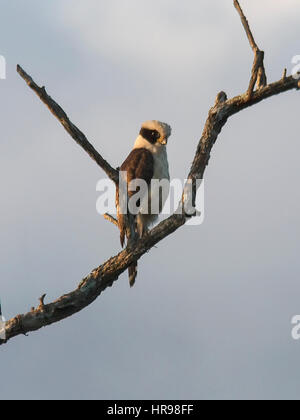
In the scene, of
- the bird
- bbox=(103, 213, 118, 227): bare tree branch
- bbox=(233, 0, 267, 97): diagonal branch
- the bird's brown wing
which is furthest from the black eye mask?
bbox=(233, 0, 267, 97): diagonal branch

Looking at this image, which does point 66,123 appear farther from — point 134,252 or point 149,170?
point 149,170

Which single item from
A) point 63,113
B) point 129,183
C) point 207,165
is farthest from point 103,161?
point 129,183

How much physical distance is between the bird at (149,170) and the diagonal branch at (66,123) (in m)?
2.55

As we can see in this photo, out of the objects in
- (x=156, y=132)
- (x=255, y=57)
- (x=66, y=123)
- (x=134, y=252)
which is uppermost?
(x=156, y=132)

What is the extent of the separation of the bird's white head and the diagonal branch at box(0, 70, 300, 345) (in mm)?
2823

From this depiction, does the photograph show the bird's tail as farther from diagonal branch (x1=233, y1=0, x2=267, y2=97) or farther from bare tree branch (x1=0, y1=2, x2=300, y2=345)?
diagonal branch (x1=233, y1=0, x2=267, y2=97)

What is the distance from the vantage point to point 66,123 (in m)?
5.96

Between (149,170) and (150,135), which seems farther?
(150,135)

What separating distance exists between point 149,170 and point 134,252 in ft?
8.61

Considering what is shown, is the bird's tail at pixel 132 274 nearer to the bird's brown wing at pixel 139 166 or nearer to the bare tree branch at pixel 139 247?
the bird's brown wing at pixel 139 166

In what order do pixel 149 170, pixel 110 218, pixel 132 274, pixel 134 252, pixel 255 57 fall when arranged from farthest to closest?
pixel 149 170 → pixel 132 274 → pixel 110 218 → pixel 134 252 → pixel 255 57

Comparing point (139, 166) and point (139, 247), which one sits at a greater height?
point (139, 166)

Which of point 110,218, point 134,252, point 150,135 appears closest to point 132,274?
point 110,218

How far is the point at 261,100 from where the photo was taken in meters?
6.28
